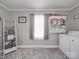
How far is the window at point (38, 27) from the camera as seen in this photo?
586cm

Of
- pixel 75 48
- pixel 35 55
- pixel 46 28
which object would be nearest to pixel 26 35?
pixel 46 28

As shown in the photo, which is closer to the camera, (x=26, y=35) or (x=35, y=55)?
(x=35, y=55)

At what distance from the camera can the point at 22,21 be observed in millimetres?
5965

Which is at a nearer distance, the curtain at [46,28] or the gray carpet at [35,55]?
the gray carpet at [35,55]

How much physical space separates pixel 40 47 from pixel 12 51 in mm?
1735

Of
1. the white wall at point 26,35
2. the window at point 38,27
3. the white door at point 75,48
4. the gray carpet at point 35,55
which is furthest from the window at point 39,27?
the white door at point 75,48

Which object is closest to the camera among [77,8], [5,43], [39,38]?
[5,43]

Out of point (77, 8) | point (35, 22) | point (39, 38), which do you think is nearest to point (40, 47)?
point (39, 38)

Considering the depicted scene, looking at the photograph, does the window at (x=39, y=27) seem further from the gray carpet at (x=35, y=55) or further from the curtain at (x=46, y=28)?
the gray carpet at (x=35, y=55)

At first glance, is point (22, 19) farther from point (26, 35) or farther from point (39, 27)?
point (39, 27)

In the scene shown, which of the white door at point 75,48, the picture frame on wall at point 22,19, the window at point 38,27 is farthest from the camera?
the picture frame on wall at point 22,19

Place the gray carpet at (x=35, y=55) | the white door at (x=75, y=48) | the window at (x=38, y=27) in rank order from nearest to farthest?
the white door at (x=75, y=48), the gray carpet at (x=35, y=55), the window at (x=38, y=27)

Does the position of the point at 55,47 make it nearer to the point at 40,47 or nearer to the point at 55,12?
the point at 40,47

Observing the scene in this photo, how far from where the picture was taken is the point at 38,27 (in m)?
5.88
